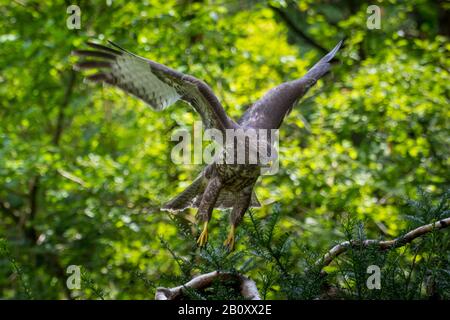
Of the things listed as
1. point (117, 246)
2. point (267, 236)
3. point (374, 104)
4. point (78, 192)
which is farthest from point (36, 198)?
point (267, 236)

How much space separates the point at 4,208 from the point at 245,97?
4512mm

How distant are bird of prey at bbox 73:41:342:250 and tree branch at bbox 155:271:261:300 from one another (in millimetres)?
778

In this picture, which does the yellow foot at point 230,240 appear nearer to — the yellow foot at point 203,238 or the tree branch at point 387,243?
the yellow foot at point 203,238

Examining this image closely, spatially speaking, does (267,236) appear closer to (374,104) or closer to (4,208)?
(374,104)

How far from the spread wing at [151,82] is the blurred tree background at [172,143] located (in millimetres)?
2413

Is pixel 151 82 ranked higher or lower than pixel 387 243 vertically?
higher

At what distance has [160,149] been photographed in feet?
26.3

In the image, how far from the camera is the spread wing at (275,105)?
4711mm

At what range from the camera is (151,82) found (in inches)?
175

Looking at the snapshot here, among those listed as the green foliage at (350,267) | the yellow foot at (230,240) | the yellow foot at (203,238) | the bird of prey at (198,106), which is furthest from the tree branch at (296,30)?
the green foliage at (350,267)

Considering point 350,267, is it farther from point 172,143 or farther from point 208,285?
point 172,143

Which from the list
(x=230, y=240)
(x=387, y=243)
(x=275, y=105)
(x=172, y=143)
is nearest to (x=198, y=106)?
(x=275, y=105)

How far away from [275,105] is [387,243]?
1.96 meters

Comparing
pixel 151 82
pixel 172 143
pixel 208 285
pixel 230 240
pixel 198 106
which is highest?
pixel 151 82
